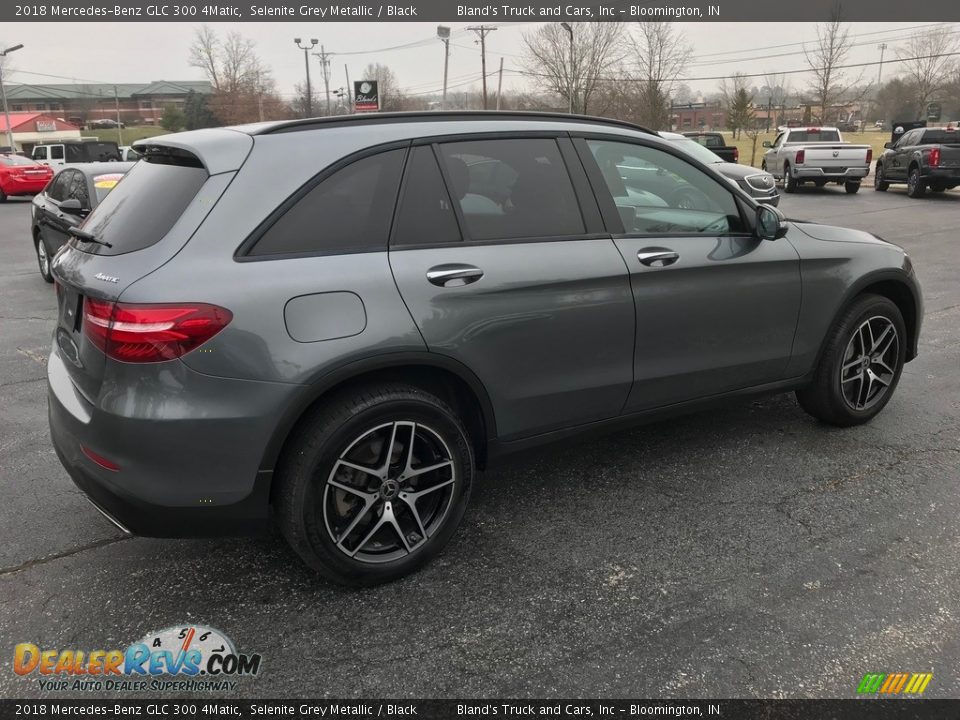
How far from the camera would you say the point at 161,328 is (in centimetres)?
244

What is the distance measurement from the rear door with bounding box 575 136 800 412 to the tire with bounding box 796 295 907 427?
1.23 feet

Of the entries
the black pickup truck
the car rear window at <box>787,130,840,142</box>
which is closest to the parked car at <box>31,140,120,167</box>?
the black pickup truck

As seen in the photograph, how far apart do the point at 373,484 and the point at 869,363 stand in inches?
121

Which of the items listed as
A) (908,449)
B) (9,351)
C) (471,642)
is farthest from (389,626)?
(9,351)

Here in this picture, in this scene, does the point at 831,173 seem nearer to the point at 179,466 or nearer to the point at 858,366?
the point at 858,366

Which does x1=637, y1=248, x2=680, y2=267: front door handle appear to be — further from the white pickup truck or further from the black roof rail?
the white pickup truck

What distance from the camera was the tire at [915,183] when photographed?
61.0ft

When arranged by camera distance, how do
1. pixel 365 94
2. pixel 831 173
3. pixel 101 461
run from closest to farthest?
pixel 101 461
pixel 831 173
pixel 365 94

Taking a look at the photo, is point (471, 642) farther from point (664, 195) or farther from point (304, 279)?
point (664, 195)

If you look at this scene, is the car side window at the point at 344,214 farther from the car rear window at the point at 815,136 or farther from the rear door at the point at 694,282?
the car rear window at the point at 815,136

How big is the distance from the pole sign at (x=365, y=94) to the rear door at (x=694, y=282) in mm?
37264

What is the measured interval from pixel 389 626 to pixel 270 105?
75.1 metres

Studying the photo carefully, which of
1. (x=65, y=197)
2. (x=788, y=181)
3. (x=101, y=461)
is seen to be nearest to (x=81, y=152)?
(x=65, y=197)

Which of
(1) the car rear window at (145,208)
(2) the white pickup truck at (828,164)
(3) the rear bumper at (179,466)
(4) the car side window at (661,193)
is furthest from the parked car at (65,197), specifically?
(2) the white pickup truck at (828,164)
